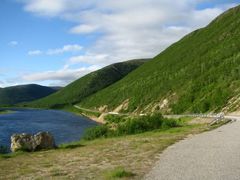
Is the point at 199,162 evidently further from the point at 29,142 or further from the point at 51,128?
the point at 51,128

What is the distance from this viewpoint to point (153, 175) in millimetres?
14172

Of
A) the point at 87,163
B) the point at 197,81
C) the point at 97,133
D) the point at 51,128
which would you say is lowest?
the point at 51,128

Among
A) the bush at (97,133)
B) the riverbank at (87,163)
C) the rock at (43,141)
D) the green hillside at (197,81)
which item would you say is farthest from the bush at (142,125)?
the green hillside at (197,81)

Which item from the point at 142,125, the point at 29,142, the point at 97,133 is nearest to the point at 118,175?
the point at 29,142

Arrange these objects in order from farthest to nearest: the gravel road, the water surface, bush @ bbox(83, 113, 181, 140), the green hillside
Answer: the green hillside < the water surface < bush @ bbox(83, 113, 181, 140) < the gravel road

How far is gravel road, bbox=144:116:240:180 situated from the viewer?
13711mm

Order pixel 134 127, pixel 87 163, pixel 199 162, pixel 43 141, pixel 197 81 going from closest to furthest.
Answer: pixel 199 162
pixel 87 163
pixel 43 141
pixel 134 127
pixel 197 81

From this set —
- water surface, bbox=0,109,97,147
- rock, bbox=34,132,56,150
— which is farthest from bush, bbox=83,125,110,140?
rock, bbox=34,132,56,150

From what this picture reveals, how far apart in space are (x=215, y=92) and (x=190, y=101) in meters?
7.92

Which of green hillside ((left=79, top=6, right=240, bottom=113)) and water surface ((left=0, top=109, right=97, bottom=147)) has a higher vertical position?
green hillside ((left=79, top=6, right=240, bottom=113))

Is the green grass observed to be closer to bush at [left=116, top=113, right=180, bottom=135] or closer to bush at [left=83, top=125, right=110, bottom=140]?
bush at [left=116, top=113, right=180, bottom=135]

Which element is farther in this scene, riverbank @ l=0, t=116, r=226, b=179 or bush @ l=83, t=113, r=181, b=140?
bush @ l=83, t=113, r=181, b=140

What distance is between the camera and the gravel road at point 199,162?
13.7 meters

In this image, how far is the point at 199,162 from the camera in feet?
53.9
